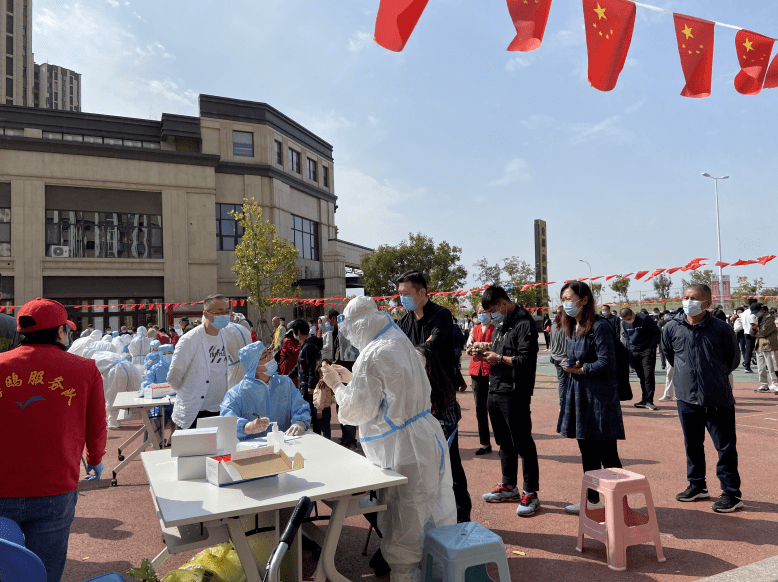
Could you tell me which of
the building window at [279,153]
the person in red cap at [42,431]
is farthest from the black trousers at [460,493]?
the building window at [279,153]

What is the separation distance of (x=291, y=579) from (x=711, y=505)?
3.77 meters

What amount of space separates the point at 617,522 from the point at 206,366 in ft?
13.3

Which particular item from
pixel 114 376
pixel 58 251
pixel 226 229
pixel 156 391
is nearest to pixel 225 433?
pixel 156 391

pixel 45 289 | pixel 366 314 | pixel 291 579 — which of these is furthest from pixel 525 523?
pixel 45 289

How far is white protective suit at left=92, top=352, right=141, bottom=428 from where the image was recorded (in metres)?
9.06

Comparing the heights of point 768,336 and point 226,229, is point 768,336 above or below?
below

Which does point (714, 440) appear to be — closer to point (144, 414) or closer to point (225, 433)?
point (225, 433)

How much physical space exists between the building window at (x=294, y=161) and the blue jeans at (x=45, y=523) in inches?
1421

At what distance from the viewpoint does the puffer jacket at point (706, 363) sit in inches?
177

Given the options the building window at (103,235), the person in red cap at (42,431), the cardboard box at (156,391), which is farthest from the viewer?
the building window at (103,235)

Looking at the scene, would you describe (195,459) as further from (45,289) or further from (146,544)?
(45,289)

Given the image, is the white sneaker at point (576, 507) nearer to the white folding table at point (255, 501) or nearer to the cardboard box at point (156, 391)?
the white folding table at point (255, 501)

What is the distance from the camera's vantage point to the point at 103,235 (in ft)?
97.0

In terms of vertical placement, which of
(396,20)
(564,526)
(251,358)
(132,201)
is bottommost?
(564,526)
